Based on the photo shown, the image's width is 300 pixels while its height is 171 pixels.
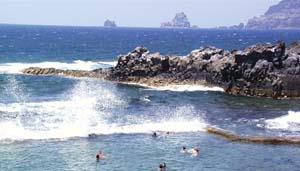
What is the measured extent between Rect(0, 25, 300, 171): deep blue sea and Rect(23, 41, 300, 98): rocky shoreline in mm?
3427

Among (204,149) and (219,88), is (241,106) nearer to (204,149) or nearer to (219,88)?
(219,88)

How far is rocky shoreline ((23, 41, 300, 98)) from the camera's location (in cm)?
8412

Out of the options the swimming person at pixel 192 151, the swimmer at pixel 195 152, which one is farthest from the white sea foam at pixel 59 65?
the swimmer at pixel 195 152

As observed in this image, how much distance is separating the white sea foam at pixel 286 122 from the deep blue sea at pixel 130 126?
0.36ft

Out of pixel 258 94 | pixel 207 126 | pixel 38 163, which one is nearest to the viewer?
pixel 38 163

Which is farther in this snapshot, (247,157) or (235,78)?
(235,78)

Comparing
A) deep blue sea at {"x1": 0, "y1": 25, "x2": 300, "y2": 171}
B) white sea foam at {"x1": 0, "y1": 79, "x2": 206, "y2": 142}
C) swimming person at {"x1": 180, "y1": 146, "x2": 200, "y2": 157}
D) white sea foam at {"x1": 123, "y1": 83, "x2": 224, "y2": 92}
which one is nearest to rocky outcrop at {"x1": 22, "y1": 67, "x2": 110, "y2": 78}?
deep blue sea at {"x1": 0, "y1": 25, "x2": 300, "y2": 171}

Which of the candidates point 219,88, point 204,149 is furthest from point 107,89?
point 204,149

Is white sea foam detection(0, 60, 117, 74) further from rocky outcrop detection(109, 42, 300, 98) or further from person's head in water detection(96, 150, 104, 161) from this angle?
person's head in water detection(96, 150, 104, 161)

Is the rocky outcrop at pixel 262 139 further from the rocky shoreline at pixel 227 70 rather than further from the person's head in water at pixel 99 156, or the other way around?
the rocky shoreline at pixel 227 70

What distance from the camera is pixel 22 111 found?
6781cm

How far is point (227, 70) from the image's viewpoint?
290 feet

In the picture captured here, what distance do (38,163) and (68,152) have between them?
4.21m

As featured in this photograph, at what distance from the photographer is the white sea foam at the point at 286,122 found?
61219mm
